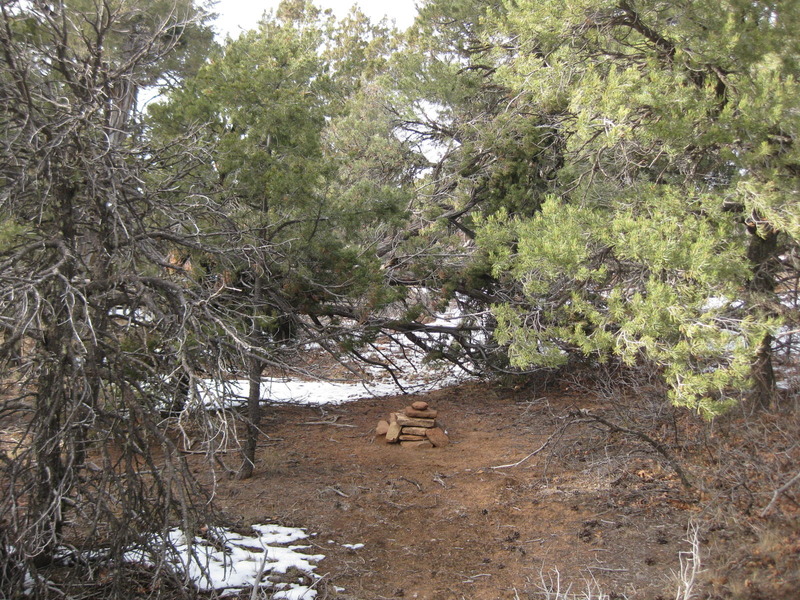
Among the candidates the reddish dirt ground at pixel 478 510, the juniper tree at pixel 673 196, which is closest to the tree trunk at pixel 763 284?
the juniper tree at pixel 673 196

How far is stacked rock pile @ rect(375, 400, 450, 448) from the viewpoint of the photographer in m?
9.59

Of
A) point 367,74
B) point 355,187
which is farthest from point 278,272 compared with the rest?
point 367,74

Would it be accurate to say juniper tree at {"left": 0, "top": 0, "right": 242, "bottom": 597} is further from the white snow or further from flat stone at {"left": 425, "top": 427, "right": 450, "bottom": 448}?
flat stone at {"left": 425, "top": 427, "right": 450, "bottom": 448}

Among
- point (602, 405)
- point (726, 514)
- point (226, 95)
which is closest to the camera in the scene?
point (726, 514)

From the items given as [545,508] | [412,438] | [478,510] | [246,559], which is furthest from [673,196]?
[412,438]

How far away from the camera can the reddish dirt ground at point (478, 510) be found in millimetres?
5344

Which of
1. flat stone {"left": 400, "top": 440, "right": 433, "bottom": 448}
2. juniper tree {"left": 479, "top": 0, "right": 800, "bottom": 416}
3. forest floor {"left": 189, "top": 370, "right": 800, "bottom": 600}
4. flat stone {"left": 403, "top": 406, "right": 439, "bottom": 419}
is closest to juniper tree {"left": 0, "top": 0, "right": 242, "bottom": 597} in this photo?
forest floor {"left": 189, "top": 370, "right": 800, "bottom": 600}

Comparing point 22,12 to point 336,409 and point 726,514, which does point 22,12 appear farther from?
point 336,409

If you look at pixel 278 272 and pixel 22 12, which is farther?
pixel 278 272

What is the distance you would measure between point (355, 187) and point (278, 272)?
4.89ft

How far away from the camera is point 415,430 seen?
9664 millimetres

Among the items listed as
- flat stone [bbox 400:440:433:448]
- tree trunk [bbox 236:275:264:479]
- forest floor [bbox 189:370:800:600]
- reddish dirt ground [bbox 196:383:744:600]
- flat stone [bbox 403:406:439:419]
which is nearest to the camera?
forest floor [bbox 189:370:800:600]

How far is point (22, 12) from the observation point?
15.2 ft

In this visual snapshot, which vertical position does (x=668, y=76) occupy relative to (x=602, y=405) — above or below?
above
